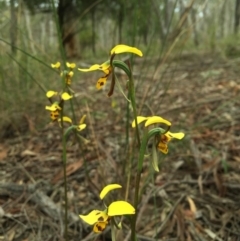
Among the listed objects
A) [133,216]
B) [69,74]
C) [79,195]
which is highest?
[69,74]

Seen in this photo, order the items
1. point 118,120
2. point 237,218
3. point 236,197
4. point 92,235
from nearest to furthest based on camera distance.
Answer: point 92,235 → point 237,218 → point 236,197 → point 118,120

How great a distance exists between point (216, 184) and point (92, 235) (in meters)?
0.79

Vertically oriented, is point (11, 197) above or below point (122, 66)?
below

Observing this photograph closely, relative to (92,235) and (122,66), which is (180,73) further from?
(122,66)

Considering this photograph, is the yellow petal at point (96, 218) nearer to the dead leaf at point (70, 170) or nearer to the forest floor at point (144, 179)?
the forest floor at point (144, 179)

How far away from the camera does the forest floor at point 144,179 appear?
162 cm

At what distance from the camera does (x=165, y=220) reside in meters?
1.66

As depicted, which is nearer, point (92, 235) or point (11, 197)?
point (92, 235)

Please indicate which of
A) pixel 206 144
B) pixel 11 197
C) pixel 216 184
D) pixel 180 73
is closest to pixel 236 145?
pixel 206 144

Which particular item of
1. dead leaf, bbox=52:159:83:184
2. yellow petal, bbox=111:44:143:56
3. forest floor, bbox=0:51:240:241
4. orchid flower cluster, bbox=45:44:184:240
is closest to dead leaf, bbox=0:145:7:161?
forest floor, bbox=0:51:240:241

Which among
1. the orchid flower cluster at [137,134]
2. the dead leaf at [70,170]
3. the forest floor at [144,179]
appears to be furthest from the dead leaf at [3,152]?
the orchid flower cluster at [137,134]

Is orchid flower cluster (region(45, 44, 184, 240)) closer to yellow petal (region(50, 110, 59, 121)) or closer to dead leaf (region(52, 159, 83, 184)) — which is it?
yellow petal (region(50, 110, 59, 121))

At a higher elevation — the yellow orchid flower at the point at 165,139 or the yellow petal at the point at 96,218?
the yellow orchid flower at the point at 165,139

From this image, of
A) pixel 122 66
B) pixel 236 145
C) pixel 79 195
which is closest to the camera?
pixel 122 66
